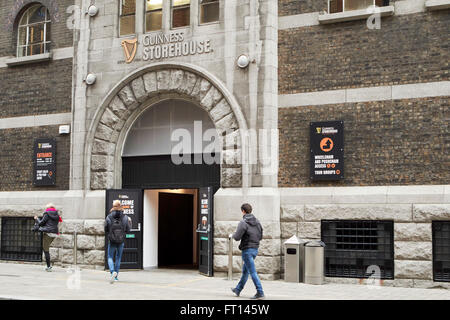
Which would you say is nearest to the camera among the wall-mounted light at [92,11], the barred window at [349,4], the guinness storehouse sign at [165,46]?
the barred window at [349,4]

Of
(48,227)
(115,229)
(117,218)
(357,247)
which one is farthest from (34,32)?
(357,247)

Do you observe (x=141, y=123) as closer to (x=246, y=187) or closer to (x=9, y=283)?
(x=246, y=187)

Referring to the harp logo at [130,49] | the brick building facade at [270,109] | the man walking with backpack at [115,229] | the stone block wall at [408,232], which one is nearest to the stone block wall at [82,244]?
the brick building facade at [270,109]

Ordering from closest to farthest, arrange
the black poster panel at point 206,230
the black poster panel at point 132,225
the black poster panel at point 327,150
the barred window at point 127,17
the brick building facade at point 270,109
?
1. the brick building facade at point 270,109
2. the black poster panel at point 327,150
3. the black poster panel at point 206,230
4. the black poster panel at point 132,225
5. the barred window at point 127,17

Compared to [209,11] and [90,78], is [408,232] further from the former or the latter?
[90,78]

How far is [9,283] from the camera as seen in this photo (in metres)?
14.0

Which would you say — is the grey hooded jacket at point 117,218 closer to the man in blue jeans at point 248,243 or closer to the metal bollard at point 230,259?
the metal bollard at point 230,259

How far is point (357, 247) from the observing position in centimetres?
1544

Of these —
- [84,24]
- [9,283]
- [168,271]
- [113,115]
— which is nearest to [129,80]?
[113,115]

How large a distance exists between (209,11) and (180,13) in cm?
93

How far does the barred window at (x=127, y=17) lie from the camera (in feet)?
60.5

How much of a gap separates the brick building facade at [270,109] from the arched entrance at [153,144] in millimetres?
42

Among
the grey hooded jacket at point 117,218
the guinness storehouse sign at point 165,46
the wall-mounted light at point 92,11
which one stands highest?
the wall-mounted light at point 92,11
